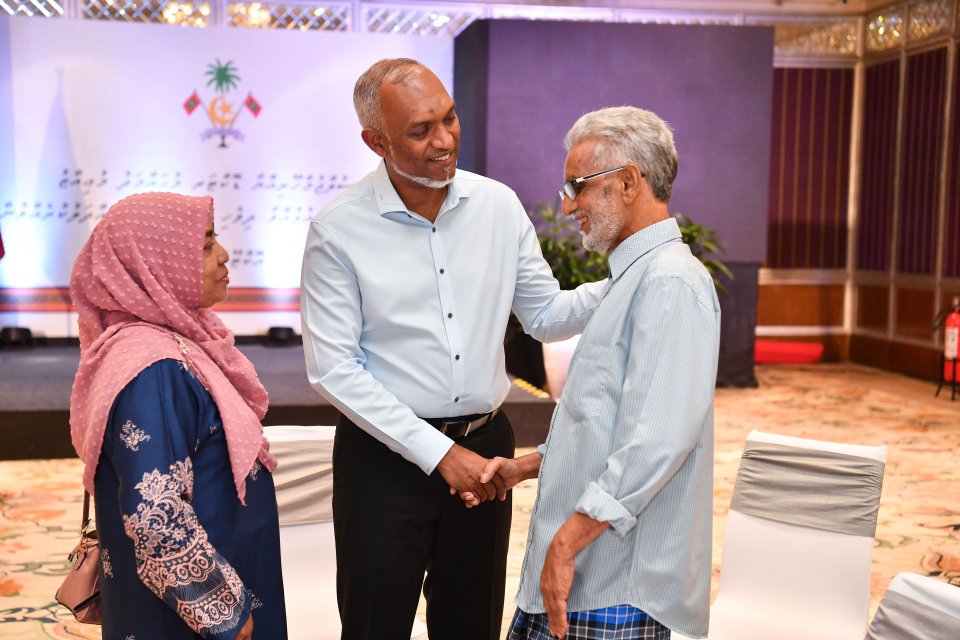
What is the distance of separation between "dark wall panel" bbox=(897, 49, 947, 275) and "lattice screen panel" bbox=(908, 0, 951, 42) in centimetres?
17

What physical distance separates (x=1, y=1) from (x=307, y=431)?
255 inches

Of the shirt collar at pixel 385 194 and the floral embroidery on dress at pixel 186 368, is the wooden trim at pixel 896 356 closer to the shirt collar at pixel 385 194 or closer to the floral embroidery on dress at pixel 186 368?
the shirt collar at pixel 385 194

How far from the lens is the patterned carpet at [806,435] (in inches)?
149

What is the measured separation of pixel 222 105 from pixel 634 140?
670 centimetres

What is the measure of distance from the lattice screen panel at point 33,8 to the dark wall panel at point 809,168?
6.14 metres

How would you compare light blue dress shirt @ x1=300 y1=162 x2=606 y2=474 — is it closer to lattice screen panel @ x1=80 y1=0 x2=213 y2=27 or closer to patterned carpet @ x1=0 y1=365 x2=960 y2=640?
patterned carpet @ x1=0 y1=365 x2=960 y2=640

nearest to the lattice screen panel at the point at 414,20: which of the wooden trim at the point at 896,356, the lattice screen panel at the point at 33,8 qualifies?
the lattice screen panel at the point at 33,8

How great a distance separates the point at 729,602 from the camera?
2557 millimetres

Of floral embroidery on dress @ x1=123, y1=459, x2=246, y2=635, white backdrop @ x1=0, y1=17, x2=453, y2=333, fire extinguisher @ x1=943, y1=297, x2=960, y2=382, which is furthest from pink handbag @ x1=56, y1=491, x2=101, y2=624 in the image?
fire extinguisher @ x1=943, y1=297, x2=960, y2=382

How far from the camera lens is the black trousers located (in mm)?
2168

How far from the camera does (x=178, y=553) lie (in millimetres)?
1658

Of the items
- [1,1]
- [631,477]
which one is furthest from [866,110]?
[631,477]

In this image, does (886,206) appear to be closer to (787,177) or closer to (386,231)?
(787,177)

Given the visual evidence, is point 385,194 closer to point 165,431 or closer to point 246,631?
point 165,431
